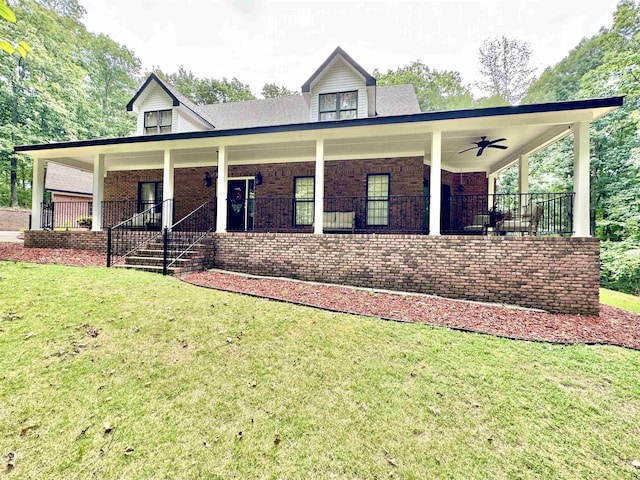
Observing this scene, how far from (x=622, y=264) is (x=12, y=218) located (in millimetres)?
38513

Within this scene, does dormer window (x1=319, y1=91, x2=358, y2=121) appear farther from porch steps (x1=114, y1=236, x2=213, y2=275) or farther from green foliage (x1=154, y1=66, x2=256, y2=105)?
Result: green foliage (x1=154, y1=66, x2=256, y2=105)

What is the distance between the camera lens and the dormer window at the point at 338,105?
10875mm

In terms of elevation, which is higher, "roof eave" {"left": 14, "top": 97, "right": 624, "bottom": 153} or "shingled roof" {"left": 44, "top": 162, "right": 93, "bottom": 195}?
"shingled roof" {"left": 44, "top": 162, "right": 93, "bottom": 195}

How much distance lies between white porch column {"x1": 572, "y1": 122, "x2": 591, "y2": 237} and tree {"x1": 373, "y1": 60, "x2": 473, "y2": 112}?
22359 millimetres

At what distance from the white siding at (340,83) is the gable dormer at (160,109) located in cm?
528

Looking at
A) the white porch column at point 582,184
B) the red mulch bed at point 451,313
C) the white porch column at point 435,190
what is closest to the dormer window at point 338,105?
the white porch column at point 435,190

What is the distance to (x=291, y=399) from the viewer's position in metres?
2.90

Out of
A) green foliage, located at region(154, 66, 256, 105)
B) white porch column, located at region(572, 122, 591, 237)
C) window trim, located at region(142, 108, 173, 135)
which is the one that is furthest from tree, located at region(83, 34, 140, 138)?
white porch column, located at region(572, 122, 591, 237)

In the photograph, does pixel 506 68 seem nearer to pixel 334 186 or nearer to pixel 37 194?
pixel 334 186

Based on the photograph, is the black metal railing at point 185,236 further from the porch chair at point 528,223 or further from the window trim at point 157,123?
the porch chair at point 528,223

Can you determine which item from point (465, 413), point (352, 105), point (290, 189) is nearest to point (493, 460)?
point (465, 413)

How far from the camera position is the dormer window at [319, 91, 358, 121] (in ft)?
35.7

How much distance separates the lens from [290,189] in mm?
11188

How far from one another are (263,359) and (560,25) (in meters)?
31.9
